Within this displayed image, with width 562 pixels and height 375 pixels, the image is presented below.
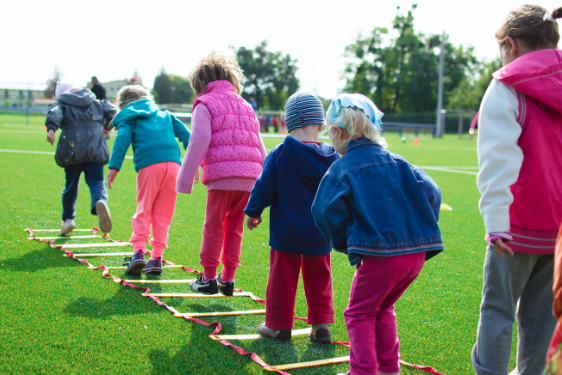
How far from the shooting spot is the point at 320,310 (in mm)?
3396

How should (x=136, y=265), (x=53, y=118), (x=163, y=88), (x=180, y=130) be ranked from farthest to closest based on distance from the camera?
(x=163, y=88) < (x=53, y=118) < (x=180, y=130) < (x=136, y=265)

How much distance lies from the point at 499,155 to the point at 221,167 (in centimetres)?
222

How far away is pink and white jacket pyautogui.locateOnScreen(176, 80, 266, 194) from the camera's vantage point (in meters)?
4.09

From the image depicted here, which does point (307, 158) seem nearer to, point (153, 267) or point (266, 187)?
point (266, 187)

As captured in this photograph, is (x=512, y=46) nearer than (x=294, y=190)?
Yes

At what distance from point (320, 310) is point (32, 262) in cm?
276

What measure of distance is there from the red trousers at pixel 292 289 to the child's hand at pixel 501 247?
123 cm

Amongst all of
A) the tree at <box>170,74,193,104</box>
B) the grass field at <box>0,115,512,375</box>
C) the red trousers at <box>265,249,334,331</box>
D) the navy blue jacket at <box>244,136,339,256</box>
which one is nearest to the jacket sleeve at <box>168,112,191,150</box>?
the grass field at <box>0,115,512,375</box>

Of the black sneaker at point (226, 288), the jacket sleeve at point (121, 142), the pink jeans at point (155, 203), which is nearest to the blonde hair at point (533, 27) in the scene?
the black sneaker at point (226, 288)

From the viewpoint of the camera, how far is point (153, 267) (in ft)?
15.5

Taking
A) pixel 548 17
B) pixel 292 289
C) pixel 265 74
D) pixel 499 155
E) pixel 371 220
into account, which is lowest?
pixel 292 289

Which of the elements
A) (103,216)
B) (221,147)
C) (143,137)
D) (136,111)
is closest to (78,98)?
(103,216)

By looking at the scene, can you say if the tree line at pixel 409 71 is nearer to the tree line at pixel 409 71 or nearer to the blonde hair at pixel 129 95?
the tree line at pixel 409 71

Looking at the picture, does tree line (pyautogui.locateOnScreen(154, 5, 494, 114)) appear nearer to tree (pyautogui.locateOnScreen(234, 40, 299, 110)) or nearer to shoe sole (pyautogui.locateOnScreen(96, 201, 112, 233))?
tree (pyautogui.locateOnScreen(234, 40, 299, 110))
